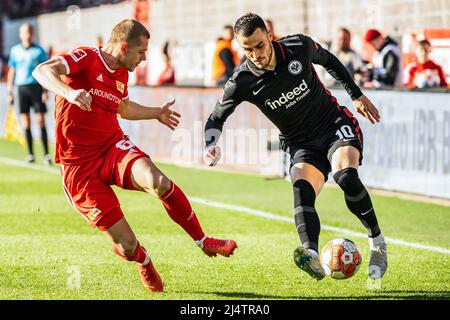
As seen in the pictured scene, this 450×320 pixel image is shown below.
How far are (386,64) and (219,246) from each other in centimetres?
844

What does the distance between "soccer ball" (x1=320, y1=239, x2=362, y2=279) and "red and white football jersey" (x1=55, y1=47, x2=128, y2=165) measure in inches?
68.4

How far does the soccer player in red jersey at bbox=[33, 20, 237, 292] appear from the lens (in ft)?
22.6

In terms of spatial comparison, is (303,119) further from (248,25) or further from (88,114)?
(88,114)

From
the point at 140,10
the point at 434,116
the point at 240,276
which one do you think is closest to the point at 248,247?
the point at 240,276

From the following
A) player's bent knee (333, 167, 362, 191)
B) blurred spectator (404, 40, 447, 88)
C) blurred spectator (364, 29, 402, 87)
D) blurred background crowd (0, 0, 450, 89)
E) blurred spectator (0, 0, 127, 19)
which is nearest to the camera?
player's bent knee (333, 167, 362, 191)

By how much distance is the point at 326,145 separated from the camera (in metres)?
7.50

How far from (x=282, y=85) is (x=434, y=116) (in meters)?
5.05

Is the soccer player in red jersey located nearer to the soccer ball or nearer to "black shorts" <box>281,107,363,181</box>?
the soccer ball

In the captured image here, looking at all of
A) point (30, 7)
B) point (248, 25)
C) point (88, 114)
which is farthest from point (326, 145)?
point (30, 7)

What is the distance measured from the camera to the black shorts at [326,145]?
7434 millimetres

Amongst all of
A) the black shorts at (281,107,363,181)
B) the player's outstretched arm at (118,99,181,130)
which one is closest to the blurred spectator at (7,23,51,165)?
the player's outstretched arm at (118,99,181,130)

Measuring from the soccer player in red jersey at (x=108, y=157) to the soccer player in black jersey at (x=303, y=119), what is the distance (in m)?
0.55
